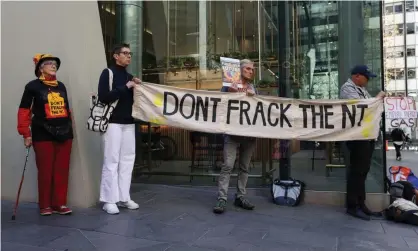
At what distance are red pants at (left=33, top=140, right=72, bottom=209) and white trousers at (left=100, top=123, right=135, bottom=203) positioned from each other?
1.54 ft

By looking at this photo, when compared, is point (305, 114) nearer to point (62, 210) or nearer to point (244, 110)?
point (244, 110)

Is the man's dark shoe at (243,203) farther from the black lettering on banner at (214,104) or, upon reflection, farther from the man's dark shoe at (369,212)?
the man's dark shoe at (369,212)

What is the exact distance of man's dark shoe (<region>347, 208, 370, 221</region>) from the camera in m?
4.88

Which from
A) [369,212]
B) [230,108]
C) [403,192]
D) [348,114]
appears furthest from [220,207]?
[403,192]

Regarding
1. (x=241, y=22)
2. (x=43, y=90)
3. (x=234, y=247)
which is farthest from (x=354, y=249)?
(x=241, y=22)

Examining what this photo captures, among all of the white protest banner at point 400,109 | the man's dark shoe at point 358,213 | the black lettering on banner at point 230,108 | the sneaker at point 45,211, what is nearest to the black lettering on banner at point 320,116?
the black lettering on banner at point 230,108

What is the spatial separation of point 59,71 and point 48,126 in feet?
3.19

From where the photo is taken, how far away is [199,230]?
424 centimetres

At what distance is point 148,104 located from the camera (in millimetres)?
5055

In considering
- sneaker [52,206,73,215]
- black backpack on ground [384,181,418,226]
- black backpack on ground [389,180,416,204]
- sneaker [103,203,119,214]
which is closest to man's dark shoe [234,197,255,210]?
sneaker [103,203,119,214]

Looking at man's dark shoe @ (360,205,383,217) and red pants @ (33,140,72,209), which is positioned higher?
red pants @ (33,140,72,209)

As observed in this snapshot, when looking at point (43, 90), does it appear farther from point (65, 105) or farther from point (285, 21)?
point (285, 21)

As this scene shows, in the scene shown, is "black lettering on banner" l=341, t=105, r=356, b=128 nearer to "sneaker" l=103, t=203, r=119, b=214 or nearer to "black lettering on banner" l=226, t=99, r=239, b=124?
"black lettering on banner" l=226, t=99, r=239, b=124

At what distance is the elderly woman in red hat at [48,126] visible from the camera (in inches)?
179
